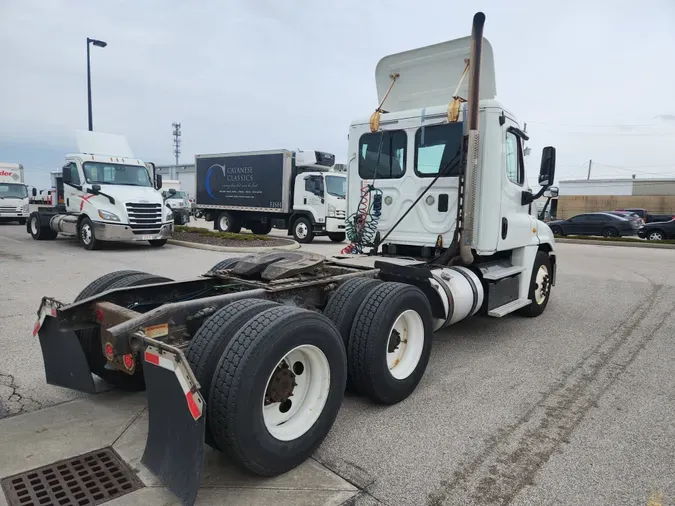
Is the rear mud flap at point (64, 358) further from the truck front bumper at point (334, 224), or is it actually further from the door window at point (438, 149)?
the truck front bumper at point (334, 224)

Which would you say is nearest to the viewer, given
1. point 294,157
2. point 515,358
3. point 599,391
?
point 599,391

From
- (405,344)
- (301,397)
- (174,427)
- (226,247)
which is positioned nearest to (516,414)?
(405,344)

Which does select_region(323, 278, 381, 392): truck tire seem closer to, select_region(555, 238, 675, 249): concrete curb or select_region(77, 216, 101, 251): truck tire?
select_region(77, 216, 101, 251): truck tire

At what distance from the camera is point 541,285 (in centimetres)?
688

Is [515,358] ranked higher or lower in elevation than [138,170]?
lower

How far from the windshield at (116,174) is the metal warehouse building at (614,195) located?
34854 millimetres

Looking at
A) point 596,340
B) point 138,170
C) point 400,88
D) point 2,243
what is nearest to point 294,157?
point 138,170

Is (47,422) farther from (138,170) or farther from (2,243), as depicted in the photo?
(2,243)

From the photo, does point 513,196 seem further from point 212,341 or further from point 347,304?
point 212,341

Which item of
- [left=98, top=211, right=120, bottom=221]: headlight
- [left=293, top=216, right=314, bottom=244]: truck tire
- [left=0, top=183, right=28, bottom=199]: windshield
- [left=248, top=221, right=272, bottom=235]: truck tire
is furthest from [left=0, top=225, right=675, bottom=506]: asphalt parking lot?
[left=0, top=183, right=28, bottom=199]: windshield

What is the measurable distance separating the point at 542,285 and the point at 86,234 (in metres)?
12.2

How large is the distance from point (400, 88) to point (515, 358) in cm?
356

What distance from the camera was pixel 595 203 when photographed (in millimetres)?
40125

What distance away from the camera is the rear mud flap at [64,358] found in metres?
3.38
